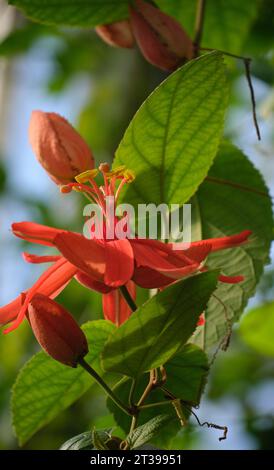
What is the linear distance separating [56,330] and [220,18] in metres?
0.64

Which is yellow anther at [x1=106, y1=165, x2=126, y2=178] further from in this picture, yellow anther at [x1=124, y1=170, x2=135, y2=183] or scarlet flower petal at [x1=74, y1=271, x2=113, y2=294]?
scarlet flower petal at [x1=74, y1=271, x2=113, y2=294]

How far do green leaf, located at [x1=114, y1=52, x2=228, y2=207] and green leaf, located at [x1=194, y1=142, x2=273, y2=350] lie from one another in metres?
0.15

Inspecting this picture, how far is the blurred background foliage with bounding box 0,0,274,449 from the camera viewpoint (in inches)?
54.4

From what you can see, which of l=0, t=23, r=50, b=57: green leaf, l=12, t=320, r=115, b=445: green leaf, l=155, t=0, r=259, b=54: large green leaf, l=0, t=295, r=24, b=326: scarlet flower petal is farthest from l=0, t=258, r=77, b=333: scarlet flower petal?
l=0, t=23, r=50, b=57: green leaf

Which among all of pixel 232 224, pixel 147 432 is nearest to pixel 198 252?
pixel 147 432

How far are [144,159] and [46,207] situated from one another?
6.43ft

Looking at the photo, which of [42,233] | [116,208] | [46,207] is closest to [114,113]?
[46,207]

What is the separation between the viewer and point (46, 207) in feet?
8.96

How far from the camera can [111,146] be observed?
2.26m

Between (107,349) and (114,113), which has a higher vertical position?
(114,113)

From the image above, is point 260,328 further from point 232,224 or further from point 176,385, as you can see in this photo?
point 176,385

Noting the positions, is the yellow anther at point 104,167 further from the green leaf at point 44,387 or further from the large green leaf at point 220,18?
the large green leaf at point 220,18
